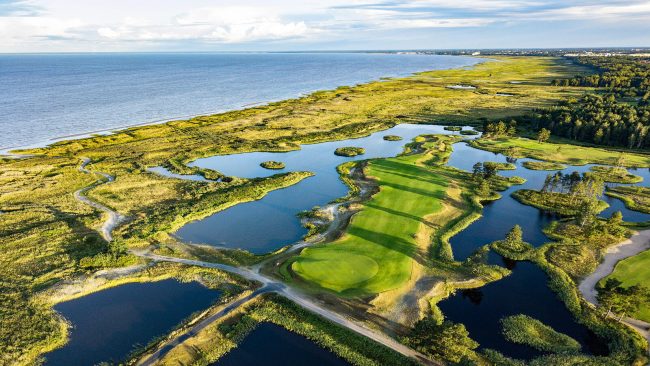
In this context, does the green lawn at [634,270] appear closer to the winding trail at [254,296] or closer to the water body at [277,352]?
the winding trail at [254,296]

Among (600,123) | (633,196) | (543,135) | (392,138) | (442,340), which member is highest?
(600,123)

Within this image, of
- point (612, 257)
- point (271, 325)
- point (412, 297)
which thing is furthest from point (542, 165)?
point (271, 325)

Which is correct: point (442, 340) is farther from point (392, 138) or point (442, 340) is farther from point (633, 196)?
point (392, 138)

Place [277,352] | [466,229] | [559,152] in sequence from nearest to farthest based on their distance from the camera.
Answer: [277,352] → [466,229] → [559,152]

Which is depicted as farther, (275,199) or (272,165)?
(272,165)

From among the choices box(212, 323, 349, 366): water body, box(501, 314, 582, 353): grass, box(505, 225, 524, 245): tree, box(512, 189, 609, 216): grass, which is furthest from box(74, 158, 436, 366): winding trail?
box(512, 189, 609, 216): grass

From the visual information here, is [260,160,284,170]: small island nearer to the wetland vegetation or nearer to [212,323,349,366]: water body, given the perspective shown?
the wetland vegetation

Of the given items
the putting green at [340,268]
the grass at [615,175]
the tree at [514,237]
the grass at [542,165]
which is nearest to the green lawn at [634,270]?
the tree at [514,237]
